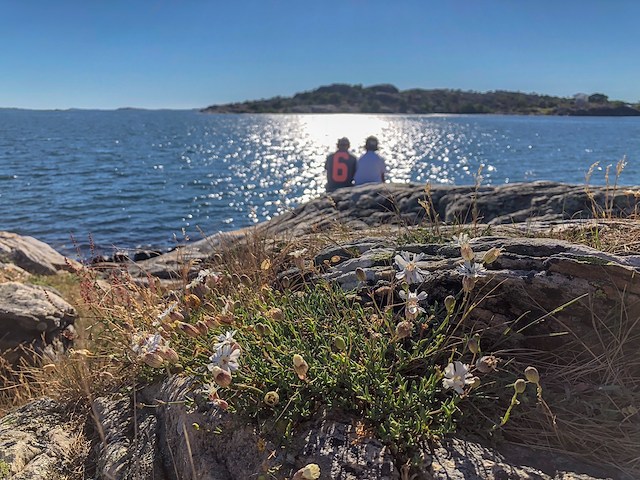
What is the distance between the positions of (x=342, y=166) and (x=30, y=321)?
8.22m

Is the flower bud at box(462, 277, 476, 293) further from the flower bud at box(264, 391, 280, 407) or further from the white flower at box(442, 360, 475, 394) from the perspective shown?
the flower bud at box(264, 391, 280, 407)

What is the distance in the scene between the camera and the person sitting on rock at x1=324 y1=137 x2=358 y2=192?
481 inches

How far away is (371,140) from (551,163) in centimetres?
3252

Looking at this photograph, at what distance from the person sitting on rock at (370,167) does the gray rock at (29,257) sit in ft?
21.9

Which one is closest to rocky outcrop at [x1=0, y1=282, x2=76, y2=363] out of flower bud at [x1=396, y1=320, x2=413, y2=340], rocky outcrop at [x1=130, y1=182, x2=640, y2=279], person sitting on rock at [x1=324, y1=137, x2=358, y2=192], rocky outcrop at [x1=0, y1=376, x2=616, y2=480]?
rocky outcrop at [x1=130, y1=182, x2=640, y2=279]

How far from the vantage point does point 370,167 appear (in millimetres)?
11922

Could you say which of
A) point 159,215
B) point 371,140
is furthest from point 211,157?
point 371,140

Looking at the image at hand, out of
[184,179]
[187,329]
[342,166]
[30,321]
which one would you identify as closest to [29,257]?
[30,321]

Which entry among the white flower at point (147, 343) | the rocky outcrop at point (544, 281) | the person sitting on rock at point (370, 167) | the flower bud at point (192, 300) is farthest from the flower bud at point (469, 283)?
the person sitting on rock at point (370, 167)

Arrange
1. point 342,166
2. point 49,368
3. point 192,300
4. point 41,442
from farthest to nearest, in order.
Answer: point 342,166 → point 49,368 → point 192,300 → point 41,442

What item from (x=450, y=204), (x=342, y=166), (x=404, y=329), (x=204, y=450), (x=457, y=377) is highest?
(x=404, y=329)

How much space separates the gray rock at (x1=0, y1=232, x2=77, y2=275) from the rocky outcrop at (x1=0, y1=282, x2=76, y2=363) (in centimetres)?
540

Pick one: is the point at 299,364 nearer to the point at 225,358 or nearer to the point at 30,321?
the point at 225,358

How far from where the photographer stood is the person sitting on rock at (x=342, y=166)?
1222 cm
